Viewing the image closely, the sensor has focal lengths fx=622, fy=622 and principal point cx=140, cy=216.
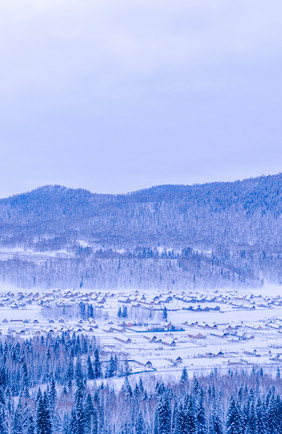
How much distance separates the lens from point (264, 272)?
76688 mm

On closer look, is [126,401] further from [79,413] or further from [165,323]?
[165,323]

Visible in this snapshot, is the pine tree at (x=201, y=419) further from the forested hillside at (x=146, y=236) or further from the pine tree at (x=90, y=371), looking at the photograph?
Result: the forested hillside at (x=146, y=236)

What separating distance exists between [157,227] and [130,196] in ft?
80.1

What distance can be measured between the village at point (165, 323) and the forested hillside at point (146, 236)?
727 centimetres

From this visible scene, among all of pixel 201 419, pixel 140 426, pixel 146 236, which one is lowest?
pixel 140 426

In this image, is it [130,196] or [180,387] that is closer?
[180,387]

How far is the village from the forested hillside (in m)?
7.27

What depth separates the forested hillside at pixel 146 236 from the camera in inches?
2803

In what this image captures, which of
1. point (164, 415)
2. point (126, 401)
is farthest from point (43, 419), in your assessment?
point (164, 415)

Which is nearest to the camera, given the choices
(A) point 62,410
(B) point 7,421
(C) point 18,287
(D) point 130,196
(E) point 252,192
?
(B) point 7,421

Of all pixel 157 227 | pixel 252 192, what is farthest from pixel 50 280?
pixel 252 192

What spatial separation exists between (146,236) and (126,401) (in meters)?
78.8

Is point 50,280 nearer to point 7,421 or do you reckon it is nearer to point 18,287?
point 18,287

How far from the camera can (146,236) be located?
327 ft
